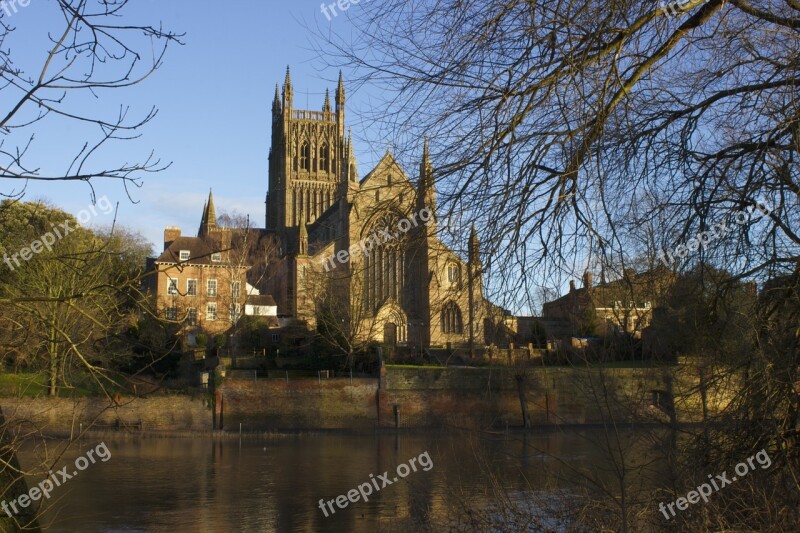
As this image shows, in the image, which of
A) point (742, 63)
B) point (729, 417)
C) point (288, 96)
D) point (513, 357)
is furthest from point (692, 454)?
point (288, 96)

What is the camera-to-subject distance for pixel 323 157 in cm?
7269

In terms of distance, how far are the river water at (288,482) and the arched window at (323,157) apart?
45.8 m

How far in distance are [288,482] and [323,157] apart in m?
54.7

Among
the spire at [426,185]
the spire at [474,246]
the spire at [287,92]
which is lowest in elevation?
the spire at [474,246]

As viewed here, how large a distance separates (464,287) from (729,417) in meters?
2.16

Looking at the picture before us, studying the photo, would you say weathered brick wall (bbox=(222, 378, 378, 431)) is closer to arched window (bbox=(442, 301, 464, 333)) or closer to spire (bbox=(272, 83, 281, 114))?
arched window (bbox=(442, 301, 464, 333))

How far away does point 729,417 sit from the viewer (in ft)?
17.9

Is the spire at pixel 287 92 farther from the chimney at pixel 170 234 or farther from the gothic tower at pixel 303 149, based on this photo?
the chimney at pixel 170 234

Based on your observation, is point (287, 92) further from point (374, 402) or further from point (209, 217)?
point (374, 402)

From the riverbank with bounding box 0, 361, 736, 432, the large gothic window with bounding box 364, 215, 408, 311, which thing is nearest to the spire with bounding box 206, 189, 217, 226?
the riverbank with bounding box 0, 361, 736, 432

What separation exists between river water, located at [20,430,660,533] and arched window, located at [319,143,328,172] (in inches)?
1804

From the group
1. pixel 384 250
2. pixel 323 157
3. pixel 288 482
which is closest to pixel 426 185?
pixel 384 250

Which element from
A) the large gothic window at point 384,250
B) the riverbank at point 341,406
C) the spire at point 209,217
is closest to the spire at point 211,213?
the spire at point 209,217

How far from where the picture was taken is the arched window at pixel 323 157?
72312 millimetres
